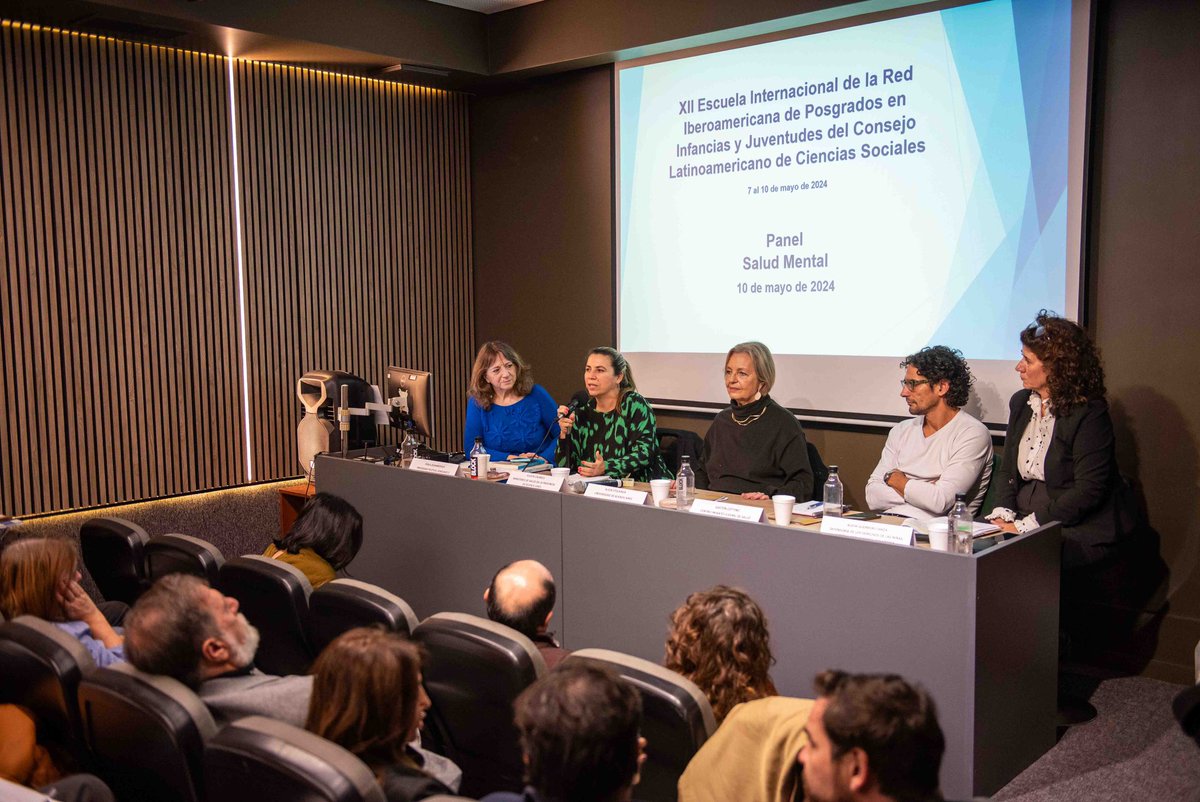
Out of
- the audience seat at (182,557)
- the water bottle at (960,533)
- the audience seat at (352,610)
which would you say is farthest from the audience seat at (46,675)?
the water bottle at (960,533)

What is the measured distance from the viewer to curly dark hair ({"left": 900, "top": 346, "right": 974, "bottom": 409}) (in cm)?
411

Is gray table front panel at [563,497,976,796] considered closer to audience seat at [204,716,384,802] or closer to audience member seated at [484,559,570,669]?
audience member seated at [484,559,570,669]

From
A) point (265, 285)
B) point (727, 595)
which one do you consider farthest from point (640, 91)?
point (727, 595)

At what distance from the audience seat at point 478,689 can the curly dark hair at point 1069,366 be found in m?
2.47

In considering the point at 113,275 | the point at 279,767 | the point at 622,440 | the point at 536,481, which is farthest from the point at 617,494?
Answer: the point at 113,275

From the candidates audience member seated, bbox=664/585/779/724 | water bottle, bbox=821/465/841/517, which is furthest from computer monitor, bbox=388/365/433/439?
audience member seated, bbox=664/585/779/724

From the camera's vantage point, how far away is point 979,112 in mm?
4621

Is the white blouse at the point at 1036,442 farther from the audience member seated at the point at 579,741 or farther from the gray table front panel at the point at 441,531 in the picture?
the audience member seated at the point at 579,741

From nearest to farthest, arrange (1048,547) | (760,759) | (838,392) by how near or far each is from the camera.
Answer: (760,759)
(1048,547)
(838,392)

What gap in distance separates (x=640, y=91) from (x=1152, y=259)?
298 centimetres

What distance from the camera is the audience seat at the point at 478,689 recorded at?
90.8 inches

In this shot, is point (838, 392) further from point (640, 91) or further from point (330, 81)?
point (330, 81)

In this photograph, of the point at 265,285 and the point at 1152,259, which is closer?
the point at 1152,259

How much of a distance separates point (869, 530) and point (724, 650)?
1.06 meters
